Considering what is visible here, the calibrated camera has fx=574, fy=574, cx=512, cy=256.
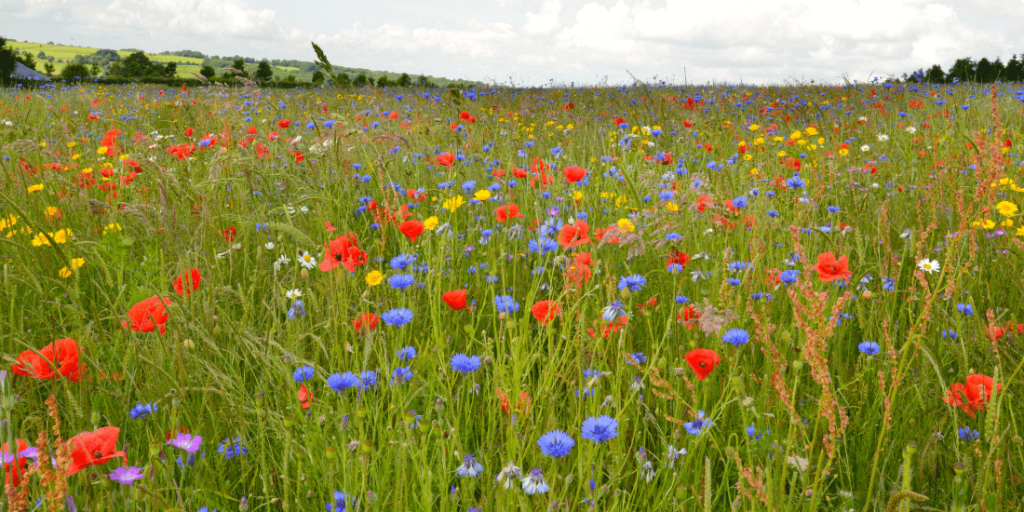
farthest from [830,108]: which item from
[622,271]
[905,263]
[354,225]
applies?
[354,225]

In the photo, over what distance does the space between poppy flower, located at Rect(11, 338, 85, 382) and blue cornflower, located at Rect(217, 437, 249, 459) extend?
1.15 feet

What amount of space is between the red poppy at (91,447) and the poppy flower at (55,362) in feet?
1.15

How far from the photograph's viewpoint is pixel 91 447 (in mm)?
957

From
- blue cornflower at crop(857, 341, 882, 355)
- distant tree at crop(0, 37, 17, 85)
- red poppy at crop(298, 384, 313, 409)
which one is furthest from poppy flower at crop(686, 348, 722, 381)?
distant tree at crop(0, 37, 17, 85)

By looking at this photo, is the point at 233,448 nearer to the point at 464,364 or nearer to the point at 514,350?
the point at 464,364

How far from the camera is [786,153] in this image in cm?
435

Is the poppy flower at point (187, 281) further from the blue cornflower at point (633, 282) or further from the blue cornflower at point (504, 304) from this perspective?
the blue cornflower at point (633, 282)

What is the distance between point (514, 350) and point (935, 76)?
13.1 metres

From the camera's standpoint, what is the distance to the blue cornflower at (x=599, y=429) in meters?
1.11

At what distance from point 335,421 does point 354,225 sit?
1769mm

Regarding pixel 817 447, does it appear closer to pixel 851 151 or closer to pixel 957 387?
pixel 957 387

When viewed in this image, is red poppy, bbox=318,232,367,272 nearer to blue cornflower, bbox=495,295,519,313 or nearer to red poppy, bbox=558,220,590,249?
blue cornflower, bbox=495,295,519,313

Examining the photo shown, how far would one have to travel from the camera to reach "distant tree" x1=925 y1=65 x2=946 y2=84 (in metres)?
10.5

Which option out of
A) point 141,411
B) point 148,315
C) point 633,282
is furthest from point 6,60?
point 633,282
